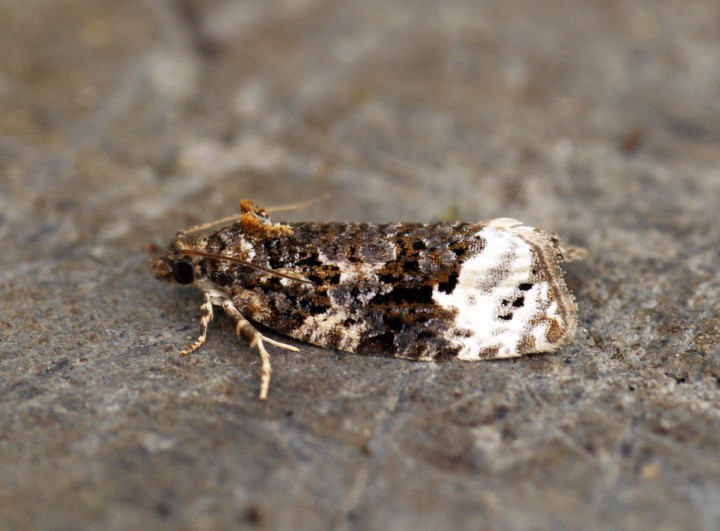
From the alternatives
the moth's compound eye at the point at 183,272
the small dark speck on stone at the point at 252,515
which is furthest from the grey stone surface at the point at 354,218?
the moth's compound eye at the point at 183,272

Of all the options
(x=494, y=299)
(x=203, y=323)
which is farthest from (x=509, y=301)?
(x=203, y=323)

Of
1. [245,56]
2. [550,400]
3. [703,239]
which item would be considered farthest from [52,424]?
[245,56]

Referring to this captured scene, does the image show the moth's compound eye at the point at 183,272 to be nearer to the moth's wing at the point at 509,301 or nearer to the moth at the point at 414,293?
the moth at the point at 414,293

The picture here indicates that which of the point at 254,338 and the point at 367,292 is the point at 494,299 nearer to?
the point at 367,292

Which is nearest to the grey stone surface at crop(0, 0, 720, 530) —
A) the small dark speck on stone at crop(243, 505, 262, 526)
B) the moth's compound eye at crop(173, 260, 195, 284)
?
the small dark speck on stone at crop(243, 505, 262, 526)

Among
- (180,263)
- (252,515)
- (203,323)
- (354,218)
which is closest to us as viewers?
(252,515)

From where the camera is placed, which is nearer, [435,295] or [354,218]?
[435,295]
